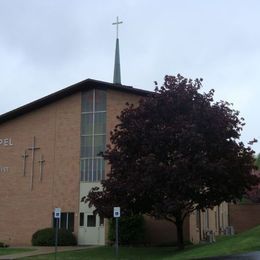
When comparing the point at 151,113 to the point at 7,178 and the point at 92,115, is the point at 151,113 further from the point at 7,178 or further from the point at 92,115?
the point at 7,178

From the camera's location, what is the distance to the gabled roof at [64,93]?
129ft

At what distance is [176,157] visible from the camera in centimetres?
2683

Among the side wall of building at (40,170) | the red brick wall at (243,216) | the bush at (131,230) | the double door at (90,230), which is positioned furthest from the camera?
the red brick wall at (243,216)

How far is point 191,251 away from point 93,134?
56.0 feet

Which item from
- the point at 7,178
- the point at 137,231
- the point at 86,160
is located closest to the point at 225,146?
the point at 137,231

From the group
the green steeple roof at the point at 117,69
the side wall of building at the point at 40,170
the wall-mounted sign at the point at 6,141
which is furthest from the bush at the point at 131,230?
the green steeple roof at the point at 117,69

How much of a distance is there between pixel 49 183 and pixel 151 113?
14175mm

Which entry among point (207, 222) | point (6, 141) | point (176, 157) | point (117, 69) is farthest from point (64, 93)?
point (176, 157)

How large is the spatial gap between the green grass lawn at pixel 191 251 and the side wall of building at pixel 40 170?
8.64m

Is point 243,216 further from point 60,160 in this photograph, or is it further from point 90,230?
point 60,160

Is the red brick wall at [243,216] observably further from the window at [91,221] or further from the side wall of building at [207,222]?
the window at [91,221]

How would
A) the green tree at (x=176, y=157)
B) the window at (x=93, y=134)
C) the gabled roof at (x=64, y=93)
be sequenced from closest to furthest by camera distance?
the green tree at (x=176, y=157) < the gabled roof at (x=64, y=93) < the window at (x=93, y=134)

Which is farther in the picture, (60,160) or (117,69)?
(117,69)

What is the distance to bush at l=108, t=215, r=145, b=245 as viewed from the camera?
35844 mm
